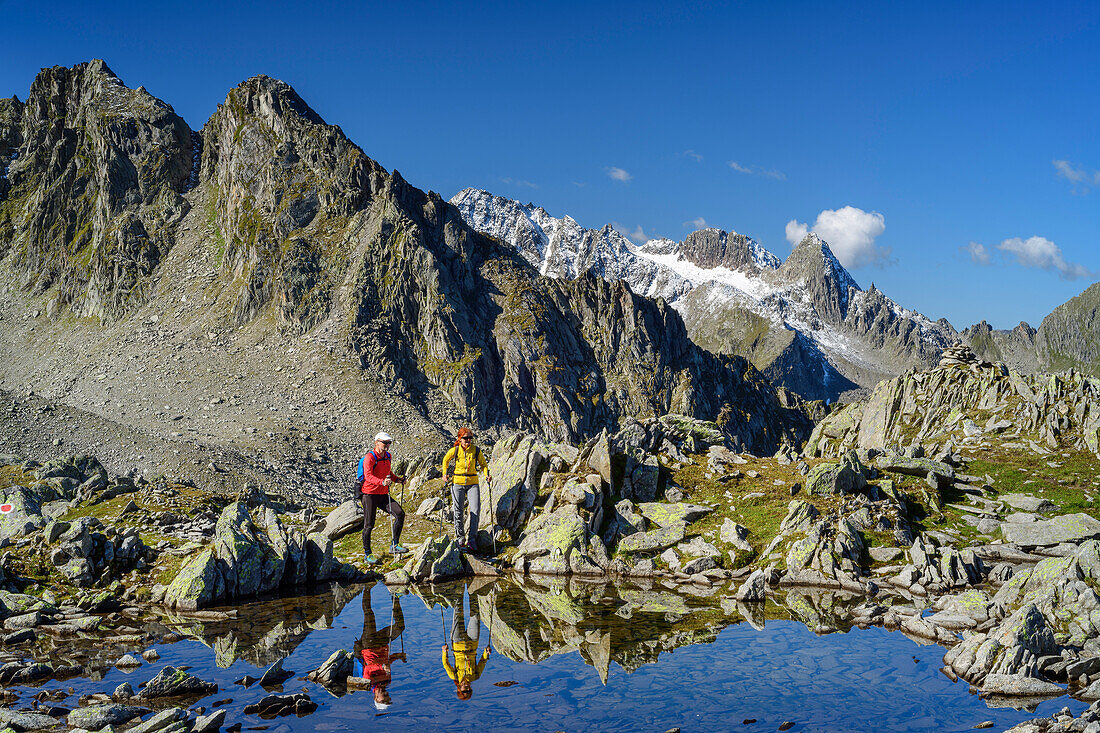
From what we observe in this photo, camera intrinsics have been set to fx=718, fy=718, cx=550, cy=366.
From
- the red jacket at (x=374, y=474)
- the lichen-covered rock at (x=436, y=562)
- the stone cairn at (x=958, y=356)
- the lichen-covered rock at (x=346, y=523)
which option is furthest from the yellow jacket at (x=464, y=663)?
the stone cairn at (x=958, y=356)

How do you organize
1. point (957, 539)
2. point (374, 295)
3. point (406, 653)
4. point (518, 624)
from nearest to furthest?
point (406, 653) → point (518, 624) → point (957, 539) → point (374, 295)

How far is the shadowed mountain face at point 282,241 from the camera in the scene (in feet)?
499

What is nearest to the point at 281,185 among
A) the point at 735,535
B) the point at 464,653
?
the point at 735,535

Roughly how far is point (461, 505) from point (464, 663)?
10.2 m

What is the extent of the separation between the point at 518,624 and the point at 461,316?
497 feet

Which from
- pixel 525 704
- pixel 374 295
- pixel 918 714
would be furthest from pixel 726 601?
pixel 374 295

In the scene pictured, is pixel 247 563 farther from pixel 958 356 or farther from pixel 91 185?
pixel 91 185

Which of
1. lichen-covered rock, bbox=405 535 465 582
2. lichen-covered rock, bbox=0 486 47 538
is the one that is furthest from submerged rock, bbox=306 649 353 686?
lichen-covered rock, bbox=0 486 47 538

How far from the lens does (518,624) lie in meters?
18.5

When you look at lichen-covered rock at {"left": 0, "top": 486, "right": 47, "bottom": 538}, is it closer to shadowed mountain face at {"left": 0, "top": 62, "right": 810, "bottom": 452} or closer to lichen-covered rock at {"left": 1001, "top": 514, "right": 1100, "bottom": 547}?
lichen-covered rock at {"left": 1001, "top": 514, "right": 1100, "bottom": 547}

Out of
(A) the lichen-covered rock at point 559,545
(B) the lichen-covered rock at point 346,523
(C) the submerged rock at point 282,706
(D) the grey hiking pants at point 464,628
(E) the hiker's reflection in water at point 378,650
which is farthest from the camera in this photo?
(B) the lichen-covered rock at point 346,523

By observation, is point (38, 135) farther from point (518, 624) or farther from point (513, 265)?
point (518, 624)

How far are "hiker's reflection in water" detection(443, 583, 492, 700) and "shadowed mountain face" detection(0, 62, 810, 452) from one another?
127m

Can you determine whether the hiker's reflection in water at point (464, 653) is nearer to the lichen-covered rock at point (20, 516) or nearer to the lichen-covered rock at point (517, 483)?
the lichen-covered rock at point (517, 483)
